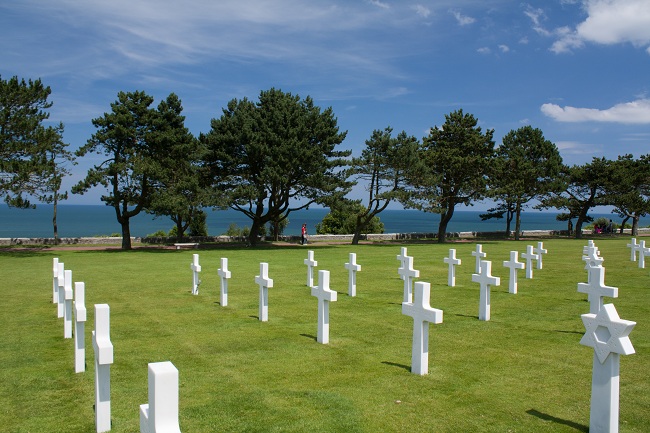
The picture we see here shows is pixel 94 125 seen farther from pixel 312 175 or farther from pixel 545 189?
pixel 545 189

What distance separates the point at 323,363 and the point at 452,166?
3501 centimetres

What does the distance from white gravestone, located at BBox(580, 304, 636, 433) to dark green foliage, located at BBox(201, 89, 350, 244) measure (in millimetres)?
27222

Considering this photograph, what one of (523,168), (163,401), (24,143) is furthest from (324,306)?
(523,168)

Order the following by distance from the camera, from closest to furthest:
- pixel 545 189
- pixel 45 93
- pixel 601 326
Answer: pixel 601 326 < pixel 45 93 < pixel 545 189

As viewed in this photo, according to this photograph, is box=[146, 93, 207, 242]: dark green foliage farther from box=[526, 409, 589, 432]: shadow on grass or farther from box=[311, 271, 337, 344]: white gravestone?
box=[526, 409, 589, 432]: shadow on grass

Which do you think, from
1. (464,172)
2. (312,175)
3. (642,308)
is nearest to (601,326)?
(642,308)

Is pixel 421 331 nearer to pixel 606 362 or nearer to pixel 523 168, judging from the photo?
pixel 606 362

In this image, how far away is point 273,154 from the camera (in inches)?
1283

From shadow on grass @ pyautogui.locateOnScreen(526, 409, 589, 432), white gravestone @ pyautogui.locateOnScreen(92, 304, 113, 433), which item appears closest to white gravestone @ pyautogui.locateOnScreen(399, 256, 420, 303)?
shadow on grass @ pyautogui.locateOnScreen(526, 409, 589, 432)

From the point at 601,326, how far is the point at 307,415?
314 cm

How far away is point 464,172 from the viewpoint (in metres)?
41.8

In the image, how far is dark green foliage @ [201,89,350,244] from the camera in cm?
3262

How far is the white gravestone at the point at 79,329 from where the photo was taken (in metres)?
6.93

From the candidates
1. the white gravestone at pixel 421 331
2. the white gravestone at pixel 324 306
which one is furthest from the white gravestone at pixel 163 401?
the white gravestone at pixel 324 306
